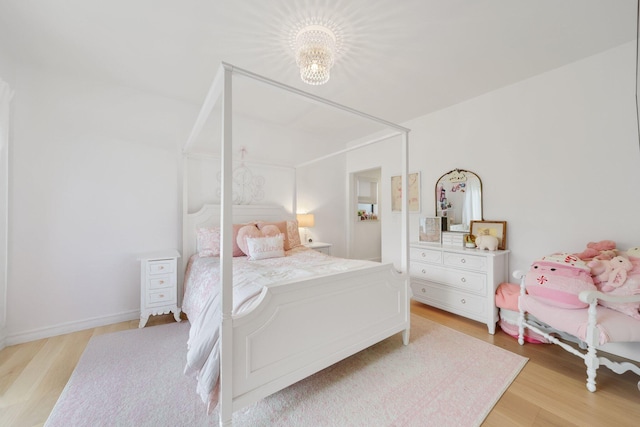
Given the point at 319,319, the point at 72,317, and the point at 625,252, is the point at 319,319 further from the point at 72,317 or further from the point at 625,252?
the point at 72,317

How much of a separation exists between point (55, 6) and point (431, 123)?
3854mm

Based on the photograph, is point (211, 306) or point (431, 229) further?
point (431, 229)

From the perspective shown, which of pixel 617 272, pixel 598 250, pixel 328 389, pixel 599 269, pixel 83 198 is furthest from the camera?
pixel 83 198

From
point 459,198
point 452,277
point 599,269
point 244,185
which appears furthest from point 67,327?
point 599,269

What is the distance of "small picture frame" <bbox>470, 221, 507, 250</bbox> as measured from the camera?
2734 millimetres

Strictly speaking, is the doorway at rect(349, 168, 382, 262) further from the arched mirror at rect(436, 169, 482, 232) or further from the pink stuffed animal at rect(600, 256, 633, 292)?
the pink stuffed animal at rect(600, 256, 633, 292)

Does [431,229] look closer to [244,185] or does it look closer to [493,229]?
[493,229]

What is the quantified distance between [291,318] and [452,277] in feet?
7.01

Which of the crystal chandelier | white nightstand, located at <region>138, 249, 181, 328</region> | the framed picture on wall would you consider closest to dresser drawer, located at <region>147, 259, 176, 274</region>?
white nightstand, located at <region>138, 249, 181, 328</region>

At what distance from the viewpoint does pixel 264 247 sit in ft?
8.96

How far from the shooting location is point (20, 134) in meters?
2.25

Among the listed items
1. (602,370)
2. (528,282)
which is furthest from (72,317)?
(602,370)

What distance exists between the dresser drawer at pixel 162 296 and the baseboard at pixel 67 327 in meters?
0.48

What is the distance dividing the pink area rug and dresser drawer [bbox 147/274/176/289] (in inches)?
20.1
